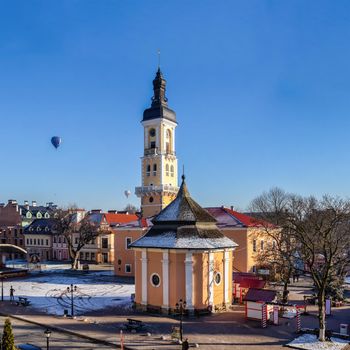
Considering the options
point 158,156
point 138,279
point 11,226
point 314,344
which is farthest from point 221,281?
point 11,226

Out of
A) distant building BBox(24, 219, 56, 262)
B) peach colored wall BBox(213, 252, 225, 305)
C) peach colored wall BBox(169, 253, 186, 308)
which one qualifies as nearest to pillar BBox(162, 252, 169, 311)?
peach colored wall BBox(169, 253, 186, 308)

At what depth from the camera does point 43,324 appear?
87.8 feet

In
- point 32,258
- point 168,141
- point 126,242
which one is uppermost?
point 168,141

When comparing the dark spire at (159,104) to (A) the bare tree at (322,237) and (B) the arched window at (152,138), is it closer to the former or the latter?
(B) the arched window at (152,138)

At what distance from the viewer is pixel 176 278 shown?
96.9ft

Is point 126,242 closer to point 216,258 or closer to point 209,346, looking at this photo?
point 216,258

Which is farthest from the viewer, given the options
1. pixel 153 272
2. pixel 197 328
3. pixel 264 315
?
pixel 153 272

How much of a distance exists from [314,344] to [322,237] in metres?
5.98

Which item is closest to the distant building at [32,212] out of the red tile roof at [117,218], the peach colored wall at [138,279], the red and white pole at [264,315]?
the red tile roof at [117,218]

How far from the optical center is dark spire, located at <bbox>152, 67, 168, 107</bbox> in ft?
190

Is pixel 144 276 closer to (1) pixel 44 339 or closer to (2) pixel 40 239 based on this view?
(1) pixel 44 339

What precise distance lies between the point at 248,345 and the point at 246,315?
614cm

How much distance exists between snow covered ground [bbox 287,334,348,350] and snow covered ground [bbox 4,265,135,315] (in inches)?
583

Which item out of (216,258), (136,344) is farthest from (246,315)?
(136,344)
